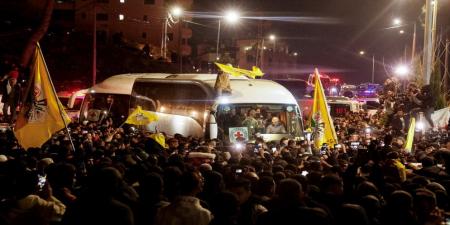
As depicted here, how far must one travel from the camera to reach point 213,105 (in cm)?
1670

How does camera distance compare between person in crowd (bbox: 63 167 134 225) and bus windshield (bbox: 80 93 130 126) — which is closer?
person in crowd (bbox: 63 167 134 225)

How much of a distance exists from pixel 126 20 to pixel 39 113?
57489mm

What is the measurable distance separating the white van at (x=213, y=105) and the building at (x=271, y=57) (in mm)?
51984

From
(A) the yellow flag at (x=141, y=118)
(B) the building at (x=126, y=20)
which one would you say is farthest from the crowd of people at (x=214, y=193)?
(B) the building at (x=126, y=20)

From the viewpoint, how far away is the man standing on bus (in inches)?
668

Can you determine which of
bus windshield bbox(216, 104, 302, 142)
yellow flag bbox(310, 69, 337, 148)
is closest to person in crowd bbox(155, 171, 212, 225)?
yellow flag bbox(310, 69, 337, 148)

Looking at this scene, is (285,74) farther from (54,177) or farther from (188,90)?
(54,177)

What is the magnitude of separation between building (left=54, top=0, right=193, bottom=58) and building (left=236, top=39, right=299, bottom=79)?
1099cm

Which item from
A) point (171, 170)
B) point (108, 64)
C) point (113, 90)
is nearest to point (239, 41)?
point (108, 64)

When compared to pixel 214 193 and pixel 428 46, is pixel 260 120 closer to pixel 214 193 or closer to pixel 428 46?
pixel 428 46

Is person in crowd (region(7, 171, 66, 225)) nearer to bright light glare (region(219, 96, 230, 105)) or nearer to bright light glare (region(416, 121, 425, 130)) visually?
bright light glare (region(219, 96, 230, 105))

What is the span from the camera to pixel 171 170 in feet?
20.8

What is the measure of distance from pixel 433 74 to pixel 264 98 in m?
5.76

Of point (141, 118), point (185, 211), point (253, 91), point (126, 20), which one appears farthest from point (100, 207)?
point (126, 20)
